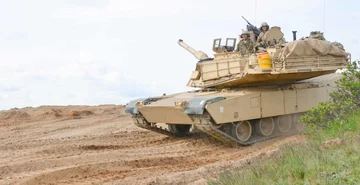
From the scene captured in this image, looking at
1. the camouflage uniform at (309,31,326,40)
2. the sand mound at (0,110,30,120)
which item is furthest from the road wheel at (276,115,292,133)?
the sand mound at (0,110,30,120)

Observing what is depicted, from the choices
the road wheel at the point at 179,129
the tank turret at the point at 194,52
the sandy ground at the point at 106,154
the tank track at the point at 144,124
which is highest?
the tank turret at the point at 194,52

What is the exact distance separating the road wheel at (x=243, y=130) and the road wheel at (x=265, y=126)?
31cm

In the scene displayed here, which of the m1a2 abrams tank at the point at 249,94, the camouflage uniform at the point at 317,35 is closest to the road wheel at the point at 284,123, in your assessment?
the m1a2 abrams tank at the point at 249,94

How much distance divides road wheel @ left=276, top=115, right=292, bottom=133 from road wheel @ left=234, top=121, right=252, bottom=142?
1128 mm

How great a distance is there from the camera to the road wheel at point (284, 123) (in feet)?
45.3

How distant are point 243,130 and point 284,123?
5.24ft

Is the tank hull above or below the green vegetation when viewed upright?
above

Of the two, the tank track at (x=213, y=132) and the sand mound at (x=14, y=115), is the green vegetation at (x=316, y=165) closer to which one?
the tank track at (x=213, y=132)

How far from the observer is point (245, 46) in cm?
1388

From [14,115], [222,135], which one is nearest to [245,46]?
[222,135]

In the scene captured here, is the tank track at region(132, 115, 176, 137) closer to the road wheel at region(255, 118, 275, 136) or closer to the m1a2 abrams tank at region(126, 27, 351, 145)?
the m1a2 abrams tank at region(126, 27, 351, 145)

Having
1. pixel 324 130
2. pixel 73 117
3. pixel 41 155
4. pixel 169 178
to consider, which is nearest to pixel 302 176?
pixel 169 178

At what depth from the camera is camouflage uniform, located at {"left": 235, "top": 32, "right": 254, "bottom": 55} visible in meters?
13.7

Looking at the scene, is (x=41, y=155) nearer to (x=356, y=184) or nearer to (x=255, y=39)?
(x=255, y=39)
